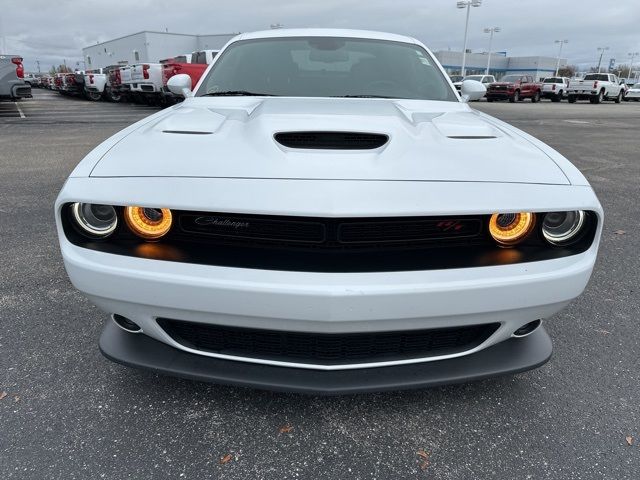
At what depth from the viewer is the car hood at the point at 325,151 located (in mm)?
1528

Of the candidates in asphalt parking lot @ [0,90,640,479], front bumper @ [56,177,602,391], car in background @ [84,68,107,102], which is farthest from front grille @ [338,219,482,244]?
car in background @ [84,68,107,102]

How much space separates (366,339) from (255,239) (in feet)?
1.69

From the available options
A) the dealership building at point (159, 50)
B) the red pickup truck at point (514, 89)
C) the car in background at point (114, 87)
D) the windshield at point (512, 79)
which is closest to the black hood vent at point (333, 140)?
the car in background at point (114, 87)

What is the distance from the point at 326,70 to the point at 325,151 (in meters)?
1.52

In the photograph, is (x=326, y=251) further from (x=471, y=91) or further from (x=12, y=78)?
(x=12, y=78)

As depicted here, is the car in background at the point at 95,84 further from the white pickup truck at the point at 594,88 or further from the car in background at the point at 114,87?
the white pickup truck at the point at 594,88

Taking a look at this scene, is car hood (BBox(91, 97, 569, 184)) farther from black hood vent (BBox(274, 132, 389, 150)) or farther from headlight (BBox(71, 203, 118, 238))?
headlight (BBox(71, 203, 118, 238))

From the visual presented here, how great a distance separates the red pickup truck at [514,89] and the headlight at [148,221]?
2825 cm

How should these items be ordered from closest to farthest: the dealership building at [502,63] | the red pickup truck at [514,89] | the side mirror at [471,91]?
1. the side mirror at [471,91]
2. the red pickup truck at [514,89]
3. the dealership building at [502,63]

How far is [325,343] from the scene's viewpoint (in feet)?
5.25

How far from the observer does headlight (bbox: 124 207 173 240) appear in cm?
159

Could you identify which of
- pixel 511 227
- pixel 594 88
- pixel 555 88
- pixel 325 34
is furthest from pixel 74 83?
pixel 594 88

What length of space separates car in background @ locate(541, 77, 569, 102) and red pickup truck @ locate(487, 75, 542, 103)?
1.48 meters

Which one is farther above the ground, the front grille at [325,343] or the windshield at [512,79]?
the windshield at [512,79]
